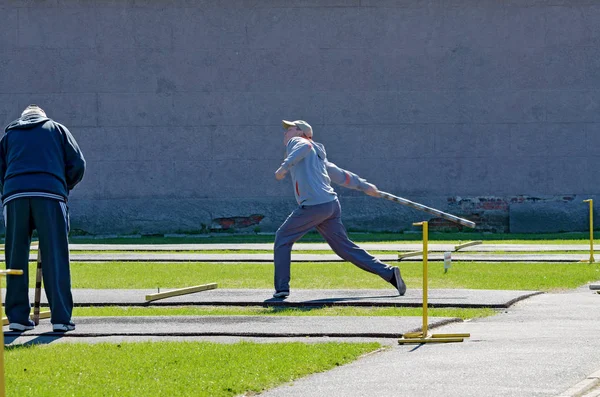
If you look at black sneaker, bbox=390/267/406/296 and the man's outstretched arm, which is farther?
the man's outstretched arm

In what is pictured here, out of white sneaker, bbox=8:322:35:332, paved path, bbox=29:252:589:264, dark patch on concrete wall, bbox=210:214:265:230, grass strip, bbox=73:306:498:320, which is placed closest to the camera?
white sneaker, bbox=8:322:35:332

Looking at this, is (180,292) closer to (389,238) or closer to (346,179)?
(346,179)

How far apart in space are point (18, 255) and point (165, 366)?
2438 mm

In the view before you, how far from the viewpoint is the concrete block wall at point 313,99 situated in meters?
27.3

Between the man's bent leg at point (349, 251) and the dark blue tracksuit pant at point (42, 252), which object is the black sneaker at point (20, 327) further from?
the man's bent leg at point (349, 251)

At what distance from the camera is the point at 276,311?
11.1 meters

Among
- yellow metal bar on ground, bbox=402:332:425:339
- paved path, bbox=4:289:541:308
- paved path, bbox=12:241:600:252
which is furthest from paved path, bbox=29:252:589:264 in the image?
yellow metal bar on ground, bbox=402:332:425:339

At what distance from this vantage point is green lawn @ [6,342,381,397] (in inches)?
268

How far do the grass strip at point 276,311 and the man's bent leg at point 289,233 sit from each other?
0.72 m

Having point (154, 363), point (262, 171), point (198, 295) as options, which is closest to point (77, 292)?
point (198, 295)

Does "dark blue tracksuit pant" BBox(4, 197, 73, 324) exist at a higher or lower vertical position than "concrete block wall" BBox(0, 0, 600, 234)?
lower

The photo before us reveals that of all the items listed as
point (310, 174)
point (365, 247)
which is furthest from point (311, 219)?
point (365, 247)

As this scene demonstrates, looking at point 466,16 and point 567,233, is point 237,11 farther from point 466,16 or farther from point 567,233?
point 567,233

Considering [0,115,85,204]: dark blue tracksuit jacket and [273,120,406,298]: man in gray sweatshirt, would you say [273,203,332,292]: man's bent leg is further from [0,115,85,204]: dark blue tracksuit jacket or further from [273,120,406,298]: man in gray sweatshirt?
[0,115,85,204]: dark blue tracksuit jacket
